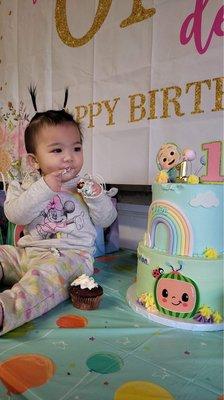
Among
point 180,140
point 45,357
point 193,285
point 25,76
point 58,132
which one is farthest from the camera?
point 25,76

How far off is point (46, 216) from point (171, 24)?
0.71 meters

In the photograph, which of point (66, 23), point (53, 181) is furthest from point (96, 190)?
point (66, 23)

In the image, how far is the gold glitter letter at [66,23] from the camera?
1.24m

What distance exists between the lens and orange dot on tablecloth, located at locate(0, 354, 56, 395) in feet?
1.48

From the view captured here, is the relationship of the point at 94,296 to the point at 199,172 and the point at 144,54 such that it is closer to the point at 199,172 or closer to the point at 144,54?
the point at 199,172

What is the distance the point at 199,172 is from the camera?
96cm

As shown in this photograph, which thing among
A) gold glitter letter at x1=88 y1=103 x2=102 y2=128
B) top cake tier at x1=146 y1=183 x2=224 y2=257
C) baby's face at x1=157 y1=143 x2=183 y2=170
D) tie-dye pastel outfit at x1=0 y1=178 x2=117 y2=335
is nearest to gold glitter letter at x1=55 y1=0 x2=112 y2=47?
gold glitter letter at x1=88 y1=103 x2=102 y2=128

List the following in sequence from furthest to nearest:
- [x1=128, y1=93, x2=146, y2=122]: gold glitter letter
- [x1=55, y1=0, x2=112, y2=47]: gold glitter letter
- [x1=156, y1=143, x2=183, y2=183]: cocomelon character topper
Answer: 1. [x1=55, y1=0, x2=112, y2=47]: gold glitter letter
2. [x1=128, y1=93, x2=146, y2=122]: gold glitter letter
3. [x1=156, y1=143, x2=183, y2=183]: cocomelon character topper

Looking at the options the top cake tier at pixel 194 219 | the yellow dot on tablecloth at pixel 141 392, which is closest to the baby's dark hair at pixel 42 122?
the top cake tier at pixel 194 219

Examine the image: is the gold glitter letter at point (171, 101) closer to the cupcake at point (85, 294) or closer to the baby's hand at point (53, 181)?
the baby's hand at point (53, 181)

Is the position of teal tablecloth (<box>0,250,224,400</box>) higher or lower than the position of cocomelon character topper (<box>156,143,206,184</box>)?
lower

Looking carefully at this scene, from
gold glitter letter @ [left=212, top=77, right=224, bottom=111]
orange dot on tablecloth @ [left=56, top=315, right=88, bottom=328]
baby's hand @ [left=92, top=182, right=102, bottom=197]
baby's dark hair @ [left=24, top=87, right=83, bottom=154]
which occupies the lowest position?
orange dot on tablecloth @ [left=56, top=315, right=88, bottom=328]

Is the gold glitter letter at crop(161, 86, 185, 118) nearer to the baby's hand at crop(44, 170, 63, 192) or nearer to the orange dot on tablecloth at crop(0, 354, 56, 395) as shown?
the baby's hand at crop(44, 170, 63, 192)

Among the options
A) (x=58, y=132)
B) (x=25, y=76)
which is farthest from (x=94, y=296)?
(x=25, y=76)
